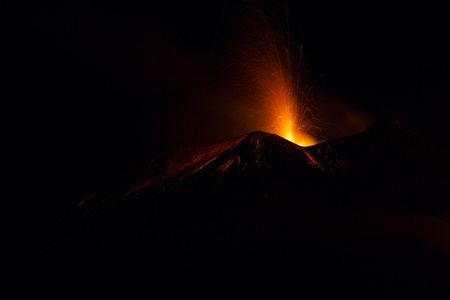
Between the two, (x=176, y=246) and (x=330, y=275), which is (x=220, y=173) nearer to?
(x=176, y=246)

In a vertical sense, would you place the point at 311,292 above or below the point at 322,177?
below

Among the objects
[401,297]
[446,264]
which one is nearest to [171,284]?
[401,297]

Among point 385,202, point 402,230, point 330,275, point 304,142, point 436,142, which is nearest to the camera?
point 330,275

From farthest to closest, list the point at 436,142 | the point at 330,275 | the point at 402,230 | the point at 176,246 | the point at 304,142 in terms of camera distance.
Result: the point at 304,142, the point at 436,142, the point at 402,230, the point at 176,246, the point at 330,275

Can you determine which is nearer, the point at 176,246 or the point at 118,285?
the point at 118,285

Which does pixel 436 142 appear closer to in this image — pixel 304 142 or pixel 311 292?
pixel 304 142

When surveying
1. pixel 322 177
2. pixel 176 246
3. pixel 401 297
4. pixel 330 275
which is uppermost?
pixel 176 246

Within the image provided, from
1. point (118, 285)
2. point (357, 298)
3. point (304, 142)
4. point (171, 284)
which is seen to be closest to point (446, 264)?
point (357, 298)
